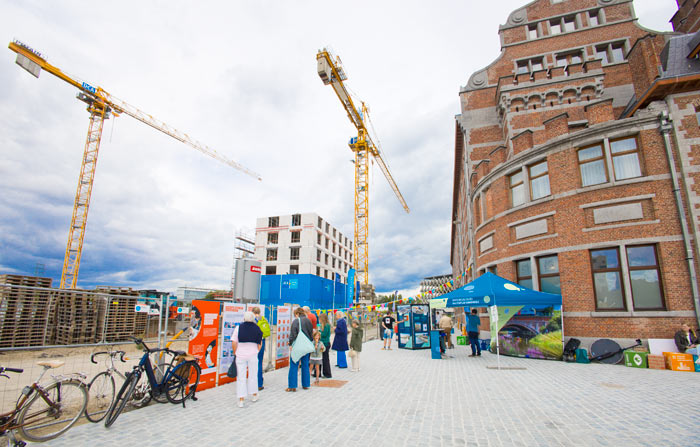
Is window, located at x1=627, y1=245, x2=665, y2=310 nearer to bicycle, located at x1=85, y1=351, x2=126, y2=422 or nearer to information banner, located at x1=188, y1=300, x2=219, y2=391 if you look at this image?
information banner, located at x1=188, y1=300, x2=219, y2=391

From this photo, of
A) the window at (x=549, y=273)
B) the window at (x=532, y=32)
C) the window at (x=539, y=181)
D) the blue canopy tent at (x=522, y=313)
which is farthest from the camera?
the window at (x=532, y=32)

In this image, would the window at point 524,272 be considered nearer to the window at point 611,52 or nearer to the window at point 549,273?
the window at point 549,273

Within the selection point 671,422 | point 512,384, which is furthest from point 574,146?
point 671,422

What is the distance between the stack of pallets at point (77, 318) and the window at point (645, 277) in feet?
53.3

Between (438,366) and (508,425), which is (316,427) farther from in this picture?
(438,366)

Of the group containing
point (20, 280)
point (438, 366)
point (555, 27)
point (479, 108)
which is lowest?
point (438, 366)

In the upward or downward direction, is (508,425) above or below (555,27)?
below

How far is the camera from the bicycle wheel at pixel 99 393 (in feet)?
19.4

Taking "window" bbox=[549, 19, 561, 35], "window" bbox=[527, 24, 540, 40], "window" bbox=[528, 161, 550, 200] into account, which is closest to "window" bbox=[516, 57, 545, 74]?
"window" bbox=[527, 24, 540, 40]

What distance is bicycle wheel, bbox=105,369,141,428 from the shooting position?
5625 mm

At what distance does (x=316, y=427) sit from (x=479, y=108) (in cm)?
2470

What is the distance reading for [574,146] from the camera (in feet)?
46.0

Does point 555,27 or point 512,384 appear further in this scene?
point 555,27

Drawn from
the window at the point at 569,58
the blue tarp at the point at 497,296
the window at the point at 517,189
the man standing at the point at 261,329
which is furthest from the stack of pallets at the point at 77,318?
the window at the point at 569,58
